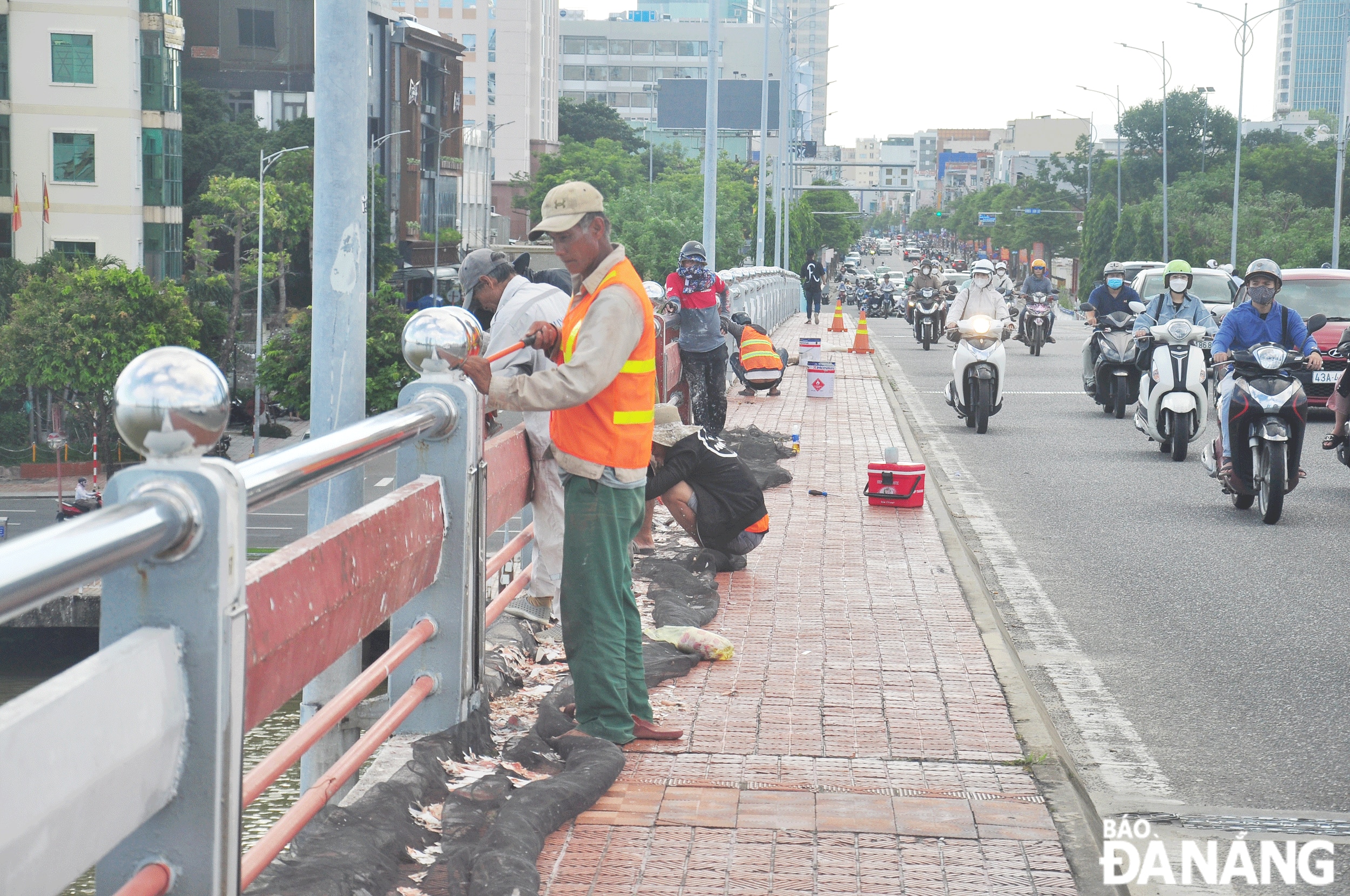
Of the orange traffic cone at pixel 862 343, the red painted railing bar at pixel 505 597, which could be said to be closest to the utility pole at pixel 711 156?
the orange traffic cone at pixel 862 343

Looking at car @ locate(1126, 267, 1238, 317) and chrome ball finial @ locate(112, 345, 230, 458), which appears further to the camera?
car @ locate(1126, 267, 1238, 317)

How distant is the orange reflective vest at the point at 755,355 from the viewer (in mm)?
19078

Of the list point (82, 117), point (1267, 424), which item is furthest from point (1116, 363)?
point (82, 117)

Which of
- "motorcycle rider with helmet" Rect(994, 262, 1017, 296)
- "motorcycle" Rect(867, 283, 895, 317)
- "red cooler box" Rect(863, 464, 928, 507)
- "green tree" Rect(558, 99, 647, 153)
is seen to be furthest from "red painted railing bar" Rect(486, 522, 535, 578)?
"green tree" Rect(558, 99, 647, 153)

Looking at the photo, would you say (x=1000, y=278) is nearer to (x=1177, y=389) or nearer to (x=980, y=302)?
(x=980, y=302)

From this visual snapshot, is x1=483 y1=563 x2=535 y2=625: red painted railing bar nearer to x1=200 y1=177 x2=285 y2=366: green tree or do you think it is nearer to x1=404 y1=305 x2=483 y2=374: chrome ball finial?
x1=404 y1=305 x2=483 y2=374: chrome ball finial

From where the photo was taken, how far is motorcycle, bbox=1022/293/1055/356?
31.4m

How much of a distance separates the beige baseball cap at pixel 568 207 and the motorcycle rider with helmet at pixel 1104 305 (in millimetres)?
15649

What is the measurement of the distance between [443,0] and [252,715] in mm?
141131

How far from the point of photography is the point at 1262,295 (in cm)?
1173

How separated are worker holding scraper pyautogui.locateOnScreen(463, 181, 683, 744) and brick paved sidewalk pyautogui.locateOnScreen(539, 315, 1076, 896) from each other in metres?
0.37

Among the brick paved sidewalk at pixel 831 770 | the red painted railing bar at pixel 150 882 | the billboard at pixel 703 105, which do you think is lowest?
the brick paved sidewalk at pixel 831 770

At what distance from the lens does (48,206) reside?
198 ft

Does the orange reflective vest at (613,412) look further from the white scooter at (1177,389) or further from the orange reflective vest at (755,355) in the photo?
the orange reflective vest at (755,355)
